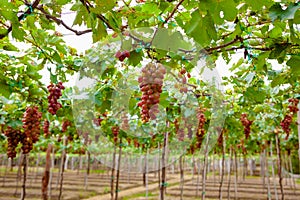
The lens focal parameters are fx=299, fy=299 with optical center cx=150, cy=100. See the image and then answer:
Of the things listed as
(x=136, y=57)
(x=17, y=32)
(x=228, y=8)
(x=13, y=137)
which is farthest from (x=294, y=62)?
(x=13, y=137)

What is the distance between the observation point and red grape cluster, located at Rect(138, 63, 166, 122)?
1163mm

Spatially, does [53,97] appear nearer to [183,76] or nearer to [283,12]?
[183,76]

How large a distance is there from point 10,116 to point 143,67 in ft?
11.7

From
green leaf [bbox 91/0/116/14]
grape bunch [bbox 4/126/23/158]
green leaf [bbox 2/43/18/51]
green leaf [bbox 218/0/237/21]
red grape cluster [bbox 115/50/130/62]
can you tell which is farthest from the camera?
grape bunch [bbox 4/126/23/158]

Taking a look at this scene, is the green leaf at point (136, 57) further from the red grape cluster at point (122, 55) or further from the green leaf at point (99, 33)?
the green leaf at point (99, 33)

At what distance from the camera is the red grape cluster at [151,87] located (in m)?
1.16

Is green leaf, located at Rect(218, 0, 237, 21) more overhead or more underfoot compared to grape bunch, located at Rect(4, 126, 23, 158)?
more overhead

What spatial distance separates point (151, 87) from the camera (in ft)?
3.94

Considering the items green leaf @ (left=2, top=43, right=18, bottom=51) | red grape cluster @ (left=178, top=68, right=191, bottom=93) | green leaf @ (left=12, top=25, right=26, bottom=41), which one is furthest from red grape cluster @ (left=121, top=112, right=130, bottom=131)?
green leaf @ (left=2, top=43, right=18, bottom=51)

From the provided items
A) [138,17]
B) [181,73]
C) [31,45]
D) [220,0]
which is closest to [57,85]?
[31,45]

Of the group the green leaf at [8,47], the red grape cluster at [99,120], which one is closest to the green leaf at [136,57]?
the red grape cluster at [99,120]

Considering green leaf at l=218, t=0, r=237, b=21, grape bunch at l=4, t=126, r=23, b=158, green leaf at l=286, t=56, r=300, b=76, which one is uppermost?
green leaf at l=286, t=56, r=300, b=76

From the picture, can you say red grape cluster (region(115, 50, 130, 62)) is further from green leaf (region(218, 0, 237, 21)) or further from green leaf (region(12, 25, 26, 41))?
green leaf (region(12, 25, 26, 41))

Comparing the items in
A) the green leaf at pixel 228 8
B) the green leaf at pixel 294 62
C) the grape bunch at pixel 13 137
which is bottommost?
the grape bunch at pixel 13 137
